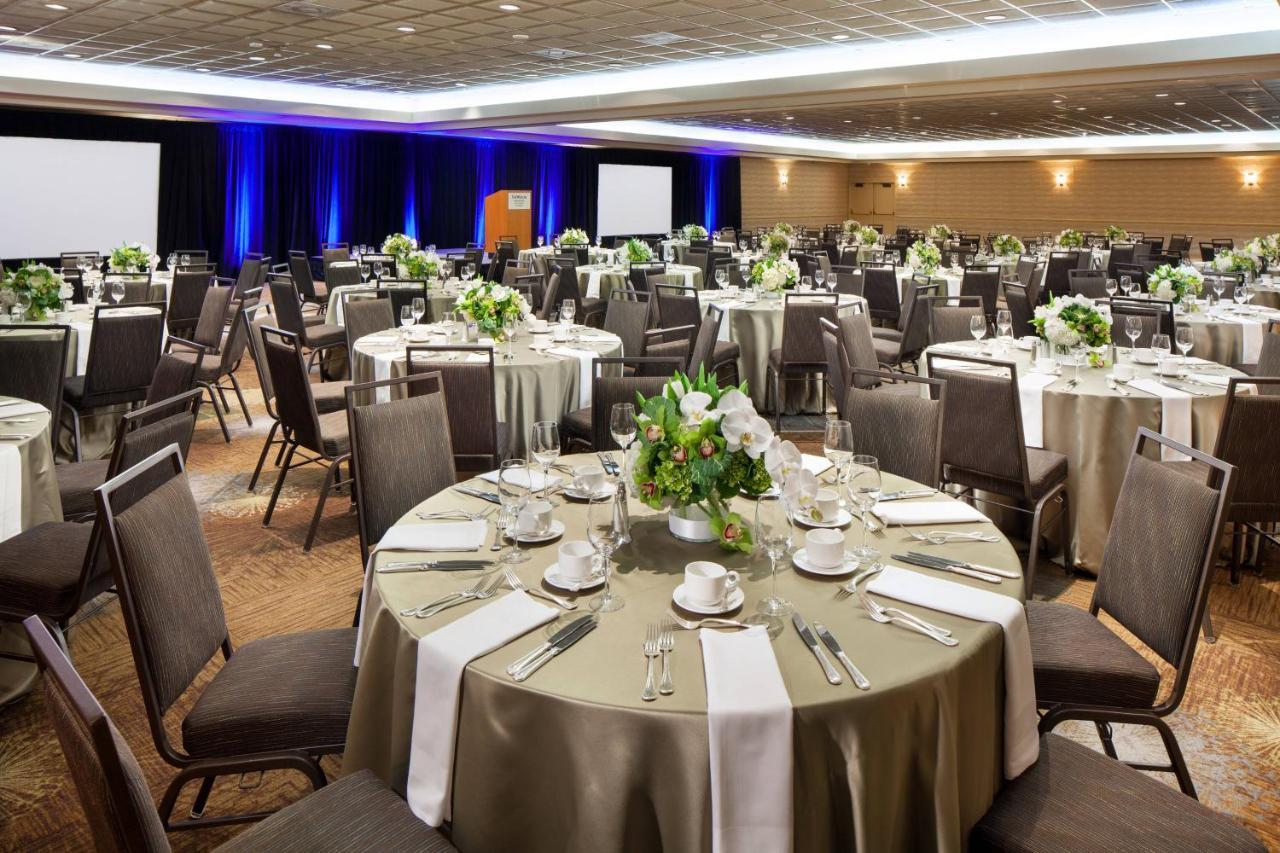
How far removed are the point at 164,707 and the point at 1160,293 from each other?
7.25 m

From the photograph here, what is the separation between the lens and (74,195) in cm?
1421

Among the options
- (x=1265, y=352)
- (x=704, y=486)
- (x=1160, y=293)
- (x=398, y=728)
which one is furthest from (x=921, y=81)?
(x=398, y=728)

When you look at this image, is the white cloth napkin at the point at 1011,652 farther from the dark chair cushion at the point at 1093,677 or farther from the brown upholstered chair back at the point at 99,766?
the brown upholstered chair back at the point at 99,766

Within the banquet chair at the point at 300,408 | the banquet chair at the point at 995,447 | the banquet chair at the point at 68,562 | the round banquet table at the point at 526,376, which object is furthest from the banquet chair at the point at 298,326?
the banquet chair at the point at 995,447

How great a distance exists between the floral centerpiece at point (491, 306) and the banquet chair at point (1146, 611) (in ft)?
10.9

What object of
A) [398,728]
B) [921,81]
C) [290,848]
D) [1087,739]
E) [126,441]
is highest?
[921,81]

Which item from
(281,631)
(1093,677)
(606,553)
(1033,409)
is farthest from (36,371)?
(1033,409)

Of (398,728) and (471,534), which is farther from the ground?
(471,534)

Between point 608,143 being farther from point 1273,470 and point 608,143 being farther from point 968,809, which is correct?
point 968,809

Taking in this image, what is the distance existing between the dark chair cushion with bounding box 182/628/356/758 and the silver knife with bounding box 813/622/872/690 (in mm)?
1036

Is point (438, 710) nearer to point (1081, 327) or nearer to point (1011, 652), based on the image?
point (1011, 652)

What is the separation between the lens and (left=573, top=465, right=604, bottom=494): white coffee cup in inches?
97.2

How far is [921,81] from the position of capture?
31.6 ft

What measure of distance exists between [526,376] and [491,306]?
0.53 m
